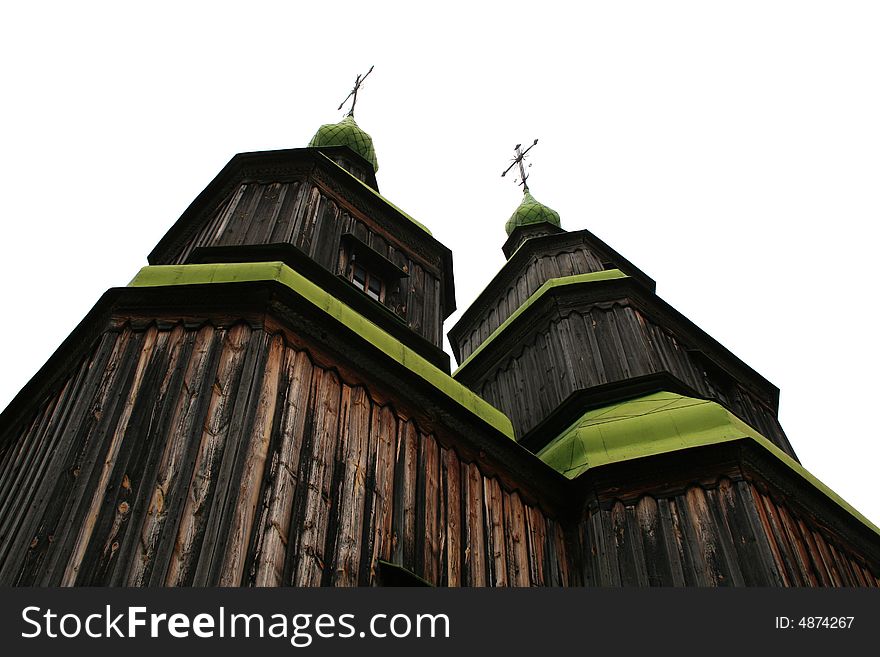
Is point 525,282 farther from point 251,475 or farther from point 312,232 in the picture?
point 251,475

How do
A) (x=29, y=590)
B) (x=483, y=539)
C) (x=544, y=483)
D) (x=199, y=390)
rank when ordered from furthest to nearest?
1. (x=544, y=483)
2. (x=483, y=539)
3. (x=199, y=390)
4. (x=29, y=590)

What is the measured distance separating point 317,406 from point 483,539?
2013 millimetres

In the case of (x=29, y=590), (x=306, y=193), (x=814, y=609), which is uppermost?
(x=306, y=193)

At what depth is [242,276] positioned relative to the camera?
791 centimetres

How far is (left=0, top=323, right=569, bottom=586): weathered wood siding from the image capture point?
5.52 metres

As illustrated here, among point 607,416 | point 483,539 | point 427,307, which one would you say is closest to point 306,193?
point 427,307

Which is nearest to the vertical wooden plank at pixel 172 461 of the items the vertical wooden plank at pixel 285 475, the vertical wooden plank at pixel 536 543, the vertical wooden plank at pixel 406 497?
the vertical wooden plank at pixel 285 475

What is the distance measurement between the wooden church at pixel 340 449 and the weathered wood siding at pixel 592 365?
0.08 meters

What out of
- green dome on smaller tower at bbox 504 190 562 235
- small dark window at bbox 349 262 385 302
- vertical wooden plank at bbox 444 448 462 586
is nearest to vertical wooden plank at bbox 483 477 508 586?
vertical wooden plank at bbox 444 448 462 586

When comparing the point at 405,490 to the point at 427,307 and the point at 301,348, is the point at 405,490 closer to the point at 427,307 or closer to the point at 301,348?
the point at 301,348

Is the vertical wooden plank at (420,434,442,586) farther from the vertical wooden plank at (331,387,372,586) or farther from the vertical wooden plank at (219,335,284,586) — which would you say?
the vertical wooden plank at (219,335,284,586)

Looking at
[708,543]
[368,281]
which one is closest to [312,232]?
[368,281]

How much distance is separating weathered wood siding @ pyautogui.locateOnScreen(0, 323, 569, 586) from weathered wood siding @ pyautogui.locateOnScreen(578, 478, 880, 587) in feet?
2.08

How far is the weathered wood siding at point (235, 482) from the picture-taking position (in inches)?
217
